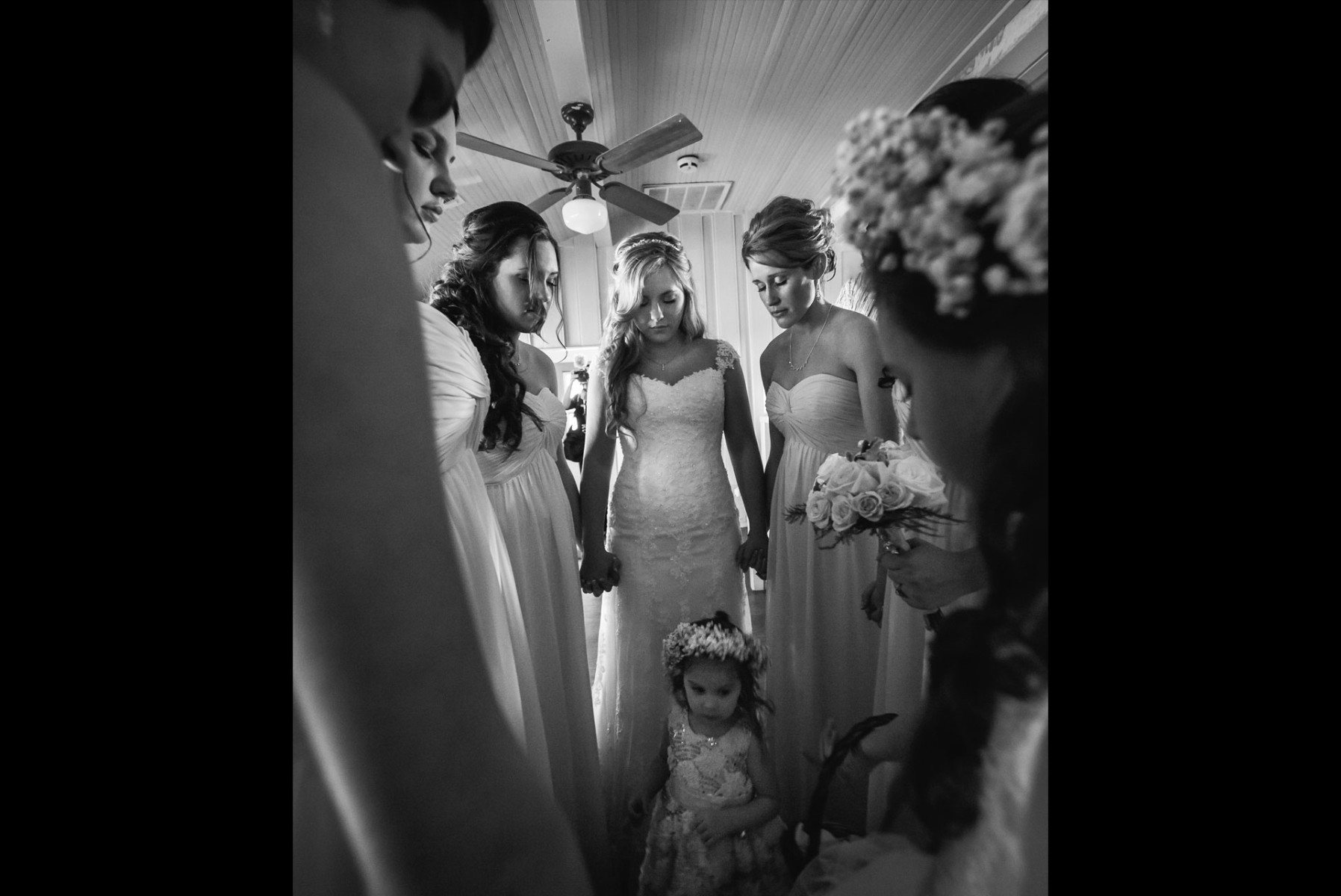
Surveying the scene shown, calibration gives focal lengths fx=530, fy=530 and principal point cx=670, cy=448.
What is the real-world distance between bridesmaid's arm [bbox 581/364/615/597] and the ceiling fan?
0.82 ft

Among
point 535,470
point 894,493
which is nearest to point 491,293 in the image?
point 535,470

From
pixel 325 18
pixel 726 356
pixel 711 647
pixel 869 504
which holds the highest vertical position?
pixel 325 18

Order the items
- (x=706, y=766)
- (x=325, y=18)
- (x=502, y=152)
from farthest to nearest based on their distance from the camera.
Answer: (x=706, y=766) < (x=502, y=152) < (x=325, y=18)

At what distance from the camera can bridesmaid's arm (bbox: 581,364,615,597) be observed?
0.79m

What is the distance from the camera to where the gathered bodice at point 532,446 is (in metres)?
0.75

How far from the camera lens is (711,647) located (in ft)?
2.72

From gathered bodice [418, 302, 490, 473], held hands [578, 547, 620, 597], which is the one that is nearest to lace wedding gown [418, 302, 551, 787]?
gathered bodice [418, 302, 490, 473]

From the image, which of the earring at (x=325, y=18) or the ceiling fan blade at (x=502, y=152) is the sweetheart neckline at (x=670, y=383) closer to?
the ceiling fan blade at (x=502, y=152)

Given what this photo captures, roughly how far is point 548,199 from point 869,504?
572 millimetres

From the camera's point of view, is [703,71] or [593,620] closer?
[703,71]

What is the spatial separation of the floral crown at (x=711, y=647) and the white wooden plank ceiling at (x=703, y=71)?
62 cm

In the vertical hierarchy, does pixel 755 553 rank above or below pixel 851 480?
below

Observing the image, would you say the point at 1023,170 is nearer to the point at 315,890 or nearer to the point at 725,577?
the point at 725,577

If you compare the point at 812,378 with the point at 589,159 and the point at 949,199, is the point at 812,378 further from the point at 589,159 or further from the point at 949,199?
the point at 589,159
